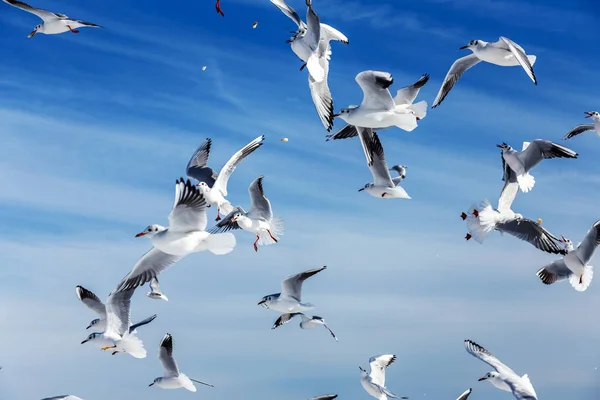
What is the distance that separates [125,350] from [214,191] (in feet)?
9.79

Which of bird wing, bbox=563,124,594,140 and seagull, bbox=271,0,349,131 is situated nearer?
seagull, bbox=271,0,349,131

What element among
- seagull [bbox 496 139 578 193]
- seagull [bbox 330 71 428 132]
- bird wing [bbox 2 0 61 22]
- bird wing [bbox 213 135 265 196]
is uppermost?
bird wing [bbox 2 0 61 22]

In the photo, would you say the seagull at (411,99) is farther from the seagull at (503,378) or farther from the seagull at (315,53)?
the seagull at (503,378)

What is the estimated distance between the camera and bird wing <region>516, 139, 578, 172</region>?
991cm

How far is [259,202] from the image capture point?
11.4 meters

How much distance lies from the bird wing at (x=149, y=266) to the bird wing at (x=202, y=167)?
3.80m

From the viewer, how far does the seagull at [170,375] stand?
10.9 m

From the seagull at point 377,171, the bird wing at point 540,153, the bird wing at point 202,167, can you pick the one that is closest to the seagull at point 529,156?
the bird wing at point 540,153

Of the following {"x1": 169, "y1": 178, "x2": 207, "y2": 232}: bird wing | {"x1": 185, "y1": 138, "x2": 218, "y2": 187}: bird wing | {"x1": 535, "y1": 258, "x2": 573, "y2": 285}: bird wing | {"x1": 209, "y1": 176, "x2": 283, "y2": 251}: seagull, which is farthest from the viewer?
{"x1": 185, "y1": 138, "x2": 218, "y2": 187}: bird wing

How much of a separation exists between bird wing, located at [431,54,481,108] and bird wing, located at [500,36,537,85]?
1905 mm

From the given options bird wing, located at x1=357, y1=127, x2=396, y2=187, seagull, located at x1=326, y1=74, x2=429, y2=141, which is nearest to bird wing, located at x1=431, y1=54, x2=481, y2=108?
seagull, located at x1=326, y1=74, x2=429, y2=141

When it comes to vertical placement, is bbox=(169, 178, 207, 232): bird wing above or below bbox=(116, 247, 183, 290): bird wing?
above

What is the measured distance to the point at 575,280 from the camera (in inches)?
404

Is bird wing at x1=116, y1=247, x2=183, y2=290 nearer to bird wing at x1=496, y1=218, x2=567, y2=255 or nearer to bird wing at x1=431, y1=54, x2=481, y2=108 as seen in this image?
bird wing at x1=496, y1=218, x2=567, y2=255
